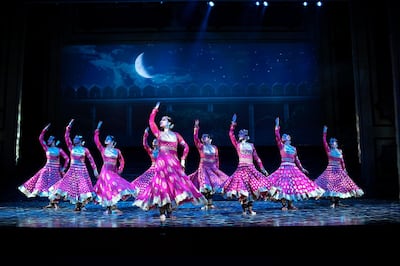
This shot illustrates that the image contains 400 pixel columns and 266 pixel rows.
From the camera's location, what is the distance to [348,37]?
12.2m

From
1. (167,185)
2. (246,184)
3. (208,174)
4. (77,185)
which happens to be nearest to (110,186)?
(77,185)

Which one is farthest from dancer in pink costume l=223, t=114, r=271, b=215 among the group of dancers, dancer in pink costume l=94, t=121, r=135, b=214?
dancer in pink costume l=94, t=121, r=135, b=214

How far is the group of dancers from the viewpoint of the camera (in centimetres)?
501

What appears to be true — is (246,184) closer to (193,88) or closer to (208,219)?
(208,219)

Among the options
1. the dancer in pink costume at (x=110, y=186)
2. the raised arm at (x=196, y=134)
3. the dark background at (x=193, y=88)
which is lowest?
the dancer in pink costume at (x=110, y=186)

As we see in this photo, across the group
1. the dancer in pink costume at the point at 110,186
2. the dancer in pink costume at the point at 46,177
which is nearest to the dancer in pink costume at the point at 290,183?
the dancer in pink costume at the point at 110,186

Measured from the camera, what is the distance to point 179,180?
501 centimetres

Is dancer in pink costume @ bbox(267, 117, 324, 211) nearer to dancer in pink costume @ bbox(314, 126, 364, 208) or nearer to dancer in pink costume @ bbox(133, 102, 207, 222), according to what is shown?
dancer in pink costume @ bbox(314, 126, 364, 208)

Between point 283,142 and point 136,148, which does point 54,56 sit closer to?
point 136,148

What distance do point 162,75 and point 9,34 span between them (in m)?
4.82

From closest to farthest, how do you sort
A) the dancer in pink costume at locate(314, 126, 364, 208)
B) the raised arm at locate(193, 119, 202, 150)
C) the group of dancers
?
the group of dancers, the raised arm at locate(193, 119, 202, 150), the dancer in pink costume at locate(314, 126, 364, 208)

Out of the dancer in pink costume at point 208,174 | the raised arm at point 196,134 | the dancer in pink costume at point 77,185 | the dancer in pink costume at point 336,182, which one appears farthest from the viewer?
the dancer in pink costume at point 208,174

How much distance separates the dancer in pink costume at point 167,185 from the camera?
4898 millimetres

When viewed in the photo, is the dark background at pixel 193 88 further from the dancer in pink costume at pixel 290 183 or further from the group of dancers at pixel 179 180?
the dancer in pink costume at pixel 290 183
